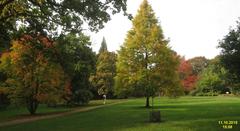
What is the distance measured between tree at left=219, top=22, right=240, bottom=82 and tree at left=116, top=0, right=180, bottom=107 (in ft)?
57.2

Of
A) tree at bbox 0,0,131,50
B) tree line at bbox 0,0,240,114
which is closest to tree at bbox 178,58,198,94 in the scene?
tree line at bbox 0,0,240,114

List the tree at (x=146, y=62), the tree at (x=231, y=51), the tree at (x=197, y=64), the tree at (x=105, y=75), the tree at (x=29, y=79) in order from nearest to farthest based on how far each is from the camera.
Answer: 1. the tree at (x=231, y=51)
2. the tree at (x=29, y=79)
3. the tree at (x=146, y=62)
4. the tree at (x=105, y=75)
5. the tree at (x=197, y=64)

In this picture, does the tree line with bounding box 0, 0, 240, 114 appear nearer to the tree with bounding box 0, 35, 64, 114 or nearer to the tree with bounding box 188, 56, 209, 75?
the tree with bounding box 0, 35, 64, 114

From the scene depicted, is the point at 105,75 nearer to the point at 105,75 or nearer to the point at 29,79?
the point at 105,75

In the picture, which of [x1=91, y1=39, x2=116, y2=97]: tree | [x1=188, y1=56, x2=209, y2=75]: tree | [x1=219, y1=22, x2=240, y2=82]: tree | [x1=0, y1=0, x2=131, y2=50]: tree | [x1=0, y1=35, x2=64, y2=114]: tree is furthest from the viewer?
[x1=188, y1=56, x2=209, y2=75]: tree

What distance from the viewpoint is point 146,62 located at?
1688 inches

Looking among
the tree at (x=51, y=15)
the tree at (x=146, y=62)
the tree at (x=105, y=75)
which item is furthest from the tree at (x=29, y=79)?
the tree at (x=105, y=75)

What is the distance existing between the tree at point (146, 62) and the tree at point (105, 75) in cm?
3878

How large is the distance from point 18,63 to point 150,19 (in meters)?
17.4

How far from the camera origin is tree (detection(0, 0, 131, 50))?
1559cm

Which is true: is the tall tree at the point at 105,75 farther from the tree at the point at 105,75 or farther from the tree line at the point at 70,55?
the tree line at the point at 70,55

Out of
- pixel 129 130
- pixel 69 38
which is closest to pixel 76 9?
pixel 69 38

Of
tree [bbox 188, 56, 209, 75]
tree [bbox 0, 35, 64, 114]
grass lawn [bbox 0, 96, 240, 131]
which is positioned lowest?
grass lawn [bbox 0, 96, 240, 131]

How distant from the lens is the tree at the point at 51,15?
15.6 m
